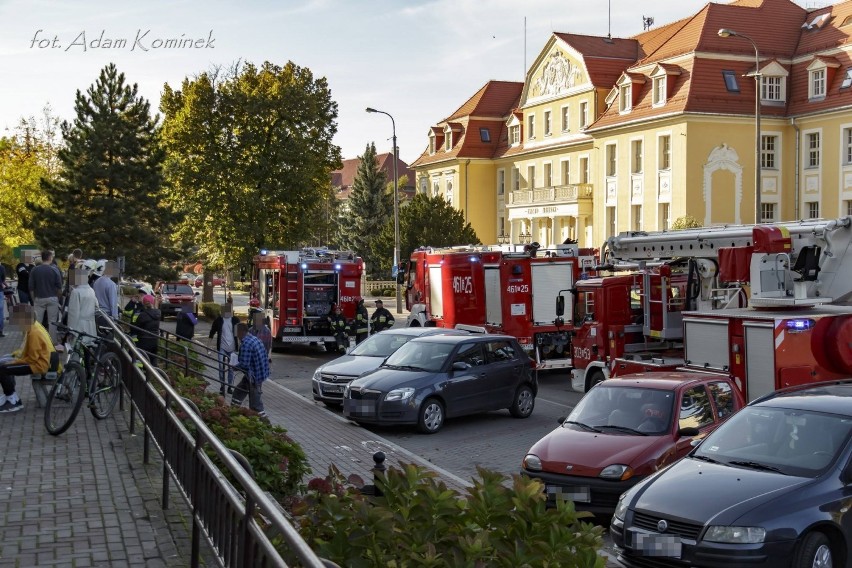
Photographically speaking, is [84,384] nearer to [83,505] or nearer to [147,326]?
[83,505]

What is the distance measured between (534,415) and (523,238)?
156 feet

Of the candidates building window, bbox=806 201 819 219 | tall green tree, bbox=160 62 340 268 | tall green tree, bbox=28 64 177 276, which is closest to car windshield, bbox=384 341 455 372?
tall green tree, bbox=28 64 177 276

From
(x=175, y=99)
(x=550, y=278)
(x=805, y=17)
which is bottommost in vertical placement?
(x=550, y=278)

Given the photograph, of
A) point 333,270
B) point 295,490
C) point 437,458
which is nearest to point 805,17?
point 333,270

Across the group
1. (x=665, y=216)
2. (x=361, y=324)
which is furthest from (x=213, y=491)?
(x=665, y=216)

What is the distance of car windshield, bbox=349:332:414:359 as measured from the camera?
18.9 meters

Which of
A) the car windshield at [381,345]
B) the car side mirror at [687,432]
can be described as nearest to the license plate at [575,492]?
the car side mirror at [687,432]

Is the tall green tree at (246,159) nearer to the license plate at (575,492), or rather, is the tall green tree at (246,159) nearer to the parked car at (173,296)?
the parked car at (173,296)

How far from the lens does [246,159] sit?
1639 inches

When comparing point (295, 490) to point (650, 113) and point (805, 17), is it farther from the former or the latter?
point (805, 17)

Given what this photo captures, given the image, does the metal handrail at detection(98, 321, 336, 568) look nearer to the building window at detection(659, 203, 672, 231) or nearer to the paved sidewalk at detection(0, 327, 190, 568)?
the paved sidewalk at detection(0, 327, 190, 568)

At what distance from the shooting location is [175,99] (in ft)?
145

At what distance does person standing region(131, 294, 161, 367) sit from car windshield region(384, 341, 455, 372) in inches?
152

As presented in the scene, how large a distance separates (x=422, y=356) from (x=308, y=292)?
1172 centimetres
